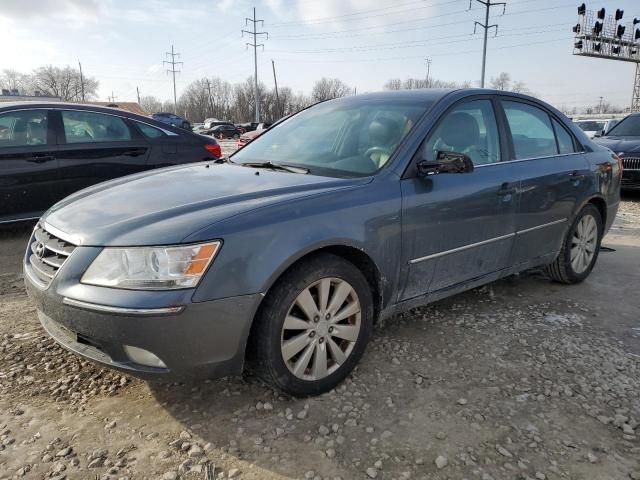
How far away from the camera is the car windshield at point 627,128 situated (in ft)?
32.1

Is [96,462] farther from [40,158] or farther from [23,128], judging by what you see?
[23,128]

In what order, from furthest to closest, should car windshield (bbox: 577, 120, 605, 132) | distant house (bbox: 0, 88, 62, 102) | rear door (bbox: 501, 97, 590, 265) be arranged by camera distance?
car windshield (bbox: 577, 120, 605, 132), distant house (bbox: 0, 88, 62, 102), rear door (bbox: 501, 97, 590, 265)

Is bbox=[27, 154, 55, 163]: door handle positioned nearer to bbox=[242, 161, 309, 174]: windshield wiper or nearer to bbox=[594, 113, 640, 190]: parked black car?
bbox=[242, 161, 309, 174]: windshield wiper

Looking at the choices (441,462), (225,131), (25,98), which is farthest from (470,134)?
(225,131)

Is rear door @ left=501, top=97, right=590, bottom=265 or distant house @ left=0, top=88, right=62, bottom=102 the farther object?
distant house @ left=0, top=88, right=62, bottom=102

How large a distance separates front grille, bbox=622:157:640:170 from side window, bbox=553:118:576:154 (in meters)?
5.51

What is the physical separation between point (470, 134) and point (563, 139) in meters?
1.28

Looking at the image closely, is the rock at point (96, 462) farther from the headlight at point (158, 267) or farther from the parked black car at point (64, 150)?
the parked black car at point (64, 150)

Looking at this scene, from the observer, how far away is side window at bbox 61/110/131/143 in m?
5.46

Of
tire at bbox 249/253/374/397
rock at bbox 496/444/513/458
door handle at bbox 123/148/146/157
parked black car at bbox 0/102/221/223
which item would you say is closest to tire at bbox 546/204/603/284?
tire at bbox 249/253/374/397

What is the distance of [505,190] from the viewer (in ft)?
11.4

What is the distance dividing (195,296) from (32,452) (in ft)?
3.24

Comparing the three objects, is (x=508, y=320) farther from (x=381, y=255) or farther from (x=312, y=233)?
(x=312, y=233)

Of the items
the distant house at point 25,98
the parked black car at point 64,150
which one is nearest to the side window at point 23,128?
the parked black car at point 64,150
